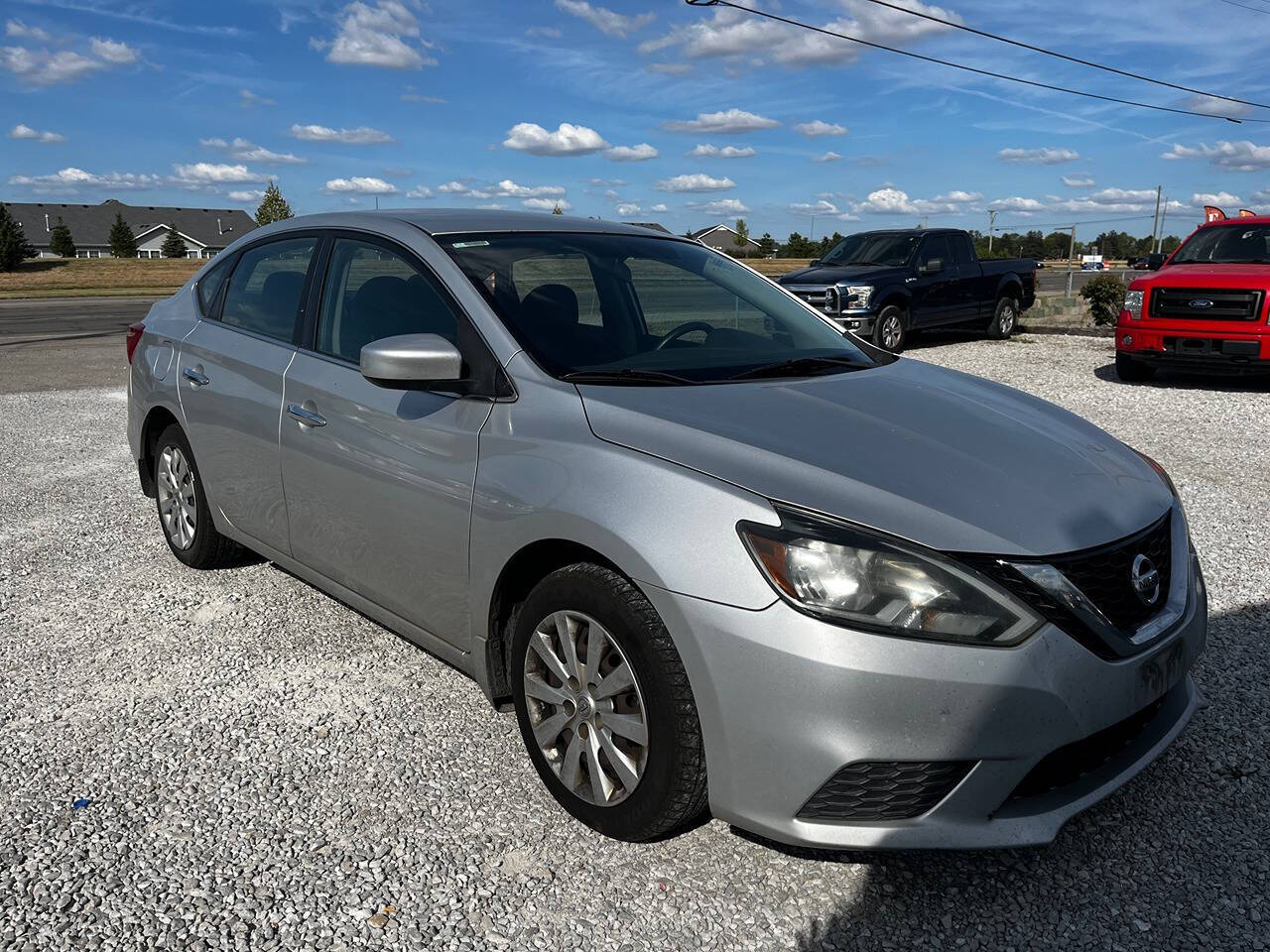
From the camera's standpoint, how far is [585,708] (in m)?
2.76

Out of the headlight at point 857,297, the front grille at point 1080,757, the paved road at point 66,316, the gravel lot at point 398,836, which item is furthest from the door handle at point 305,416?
the paved road at point 66,316

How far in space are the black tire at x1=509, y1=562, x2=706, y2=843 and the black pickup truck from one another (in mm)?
11774

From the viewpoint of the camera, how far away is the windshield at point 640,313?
10.6ft

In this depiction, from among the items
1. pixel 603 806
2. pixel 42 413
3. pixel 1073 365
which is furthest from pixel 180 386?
pixel 1073 365

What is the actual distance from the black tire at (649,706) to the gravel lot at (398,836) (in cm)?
15

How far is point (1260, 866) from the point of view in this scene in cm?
270

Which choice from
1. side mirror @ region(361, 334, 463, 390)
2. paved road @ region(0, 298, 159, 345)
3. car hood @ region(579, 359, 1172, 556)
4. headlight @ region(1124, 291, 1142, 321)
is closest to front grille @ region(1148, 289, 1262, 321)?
headlight @ region(1124, 291, 1142, 321)

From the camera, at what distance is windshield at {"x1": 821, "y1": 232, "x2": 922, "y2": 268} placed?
1520cm

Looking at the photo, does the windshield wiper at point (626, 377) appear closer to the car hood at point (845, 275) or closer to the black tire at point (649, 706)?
the black tire at point (649, 706)

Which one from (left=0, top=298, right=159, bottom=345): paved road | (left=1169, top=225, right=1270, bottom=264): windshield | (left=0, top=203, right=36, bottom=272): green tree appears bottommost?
(left=0, top=298, right=159, bottom=345): paved road

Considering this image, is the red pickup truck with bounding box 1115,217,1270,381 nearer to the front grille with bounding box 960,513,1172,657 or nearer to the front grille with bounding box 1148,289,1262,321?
the front grille with bounding box 1148,289,1262,321

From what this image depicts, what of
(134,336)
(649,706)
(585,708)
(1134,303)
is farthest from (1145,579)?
(1134,303)

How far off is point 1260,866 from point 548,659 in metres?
1.95

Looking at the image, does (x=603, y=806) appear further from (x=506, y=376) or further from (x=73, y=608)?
(x=73, y=608)
